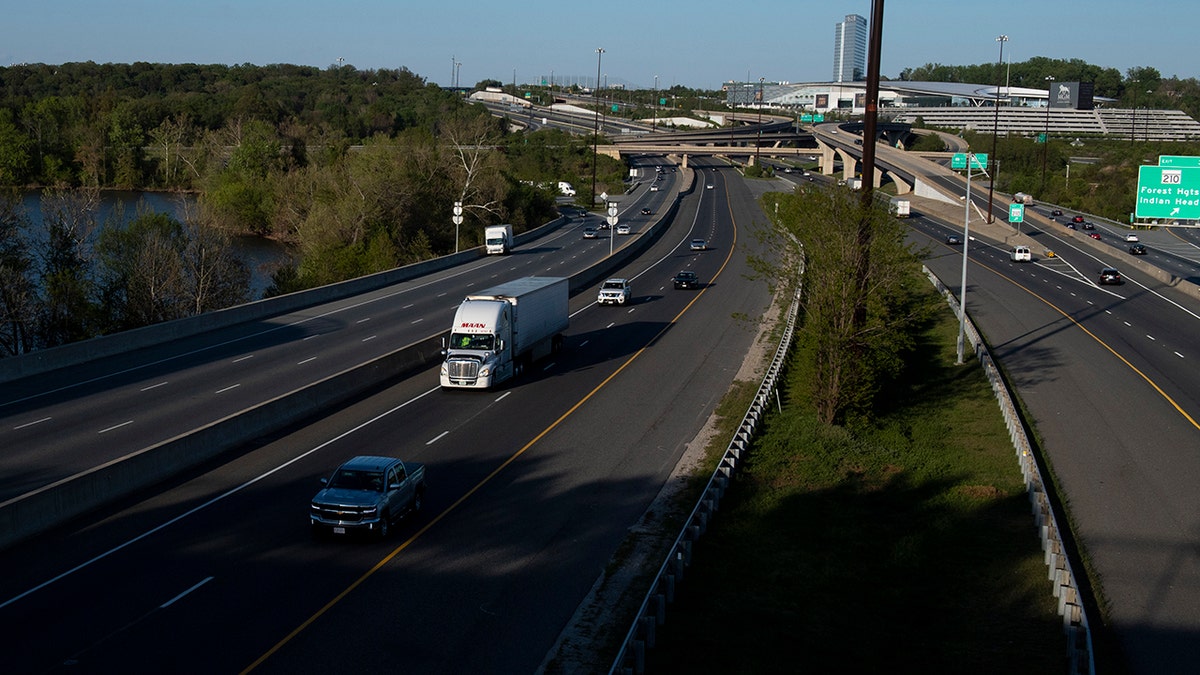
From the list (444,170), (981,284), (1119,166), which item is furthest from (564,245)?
(1119,166)

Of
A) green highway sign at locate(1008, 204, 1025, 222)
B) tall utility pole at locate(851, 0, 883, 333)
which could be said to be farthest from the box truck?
tall utility pole at locate(851, 0, 883, 333)

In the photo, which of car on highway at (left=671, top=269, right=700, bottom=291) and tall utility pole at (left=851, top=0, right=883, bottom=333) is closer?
tall utility pole at (left=851, top=0, right=883, bottom=333)

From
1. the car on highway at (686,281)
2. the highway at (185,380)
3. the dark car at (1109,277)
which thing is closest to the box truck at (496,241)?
the highway at (185,380)

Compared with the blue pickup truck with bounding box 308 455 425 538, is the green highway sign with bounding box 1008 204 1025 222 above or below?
above

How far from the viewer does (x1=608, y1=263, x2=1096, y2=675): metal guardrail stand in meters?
14.4

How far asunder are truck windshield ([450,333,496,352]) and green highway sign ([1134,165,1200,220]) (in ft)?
90.4

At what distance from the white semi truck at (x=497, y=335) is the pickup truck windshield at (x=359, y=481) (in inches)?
496

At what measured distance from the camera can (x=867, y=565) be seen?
20.6 m

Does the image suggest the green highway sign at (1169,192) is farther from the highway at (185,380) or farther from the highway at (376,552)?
the highway at (185,380)

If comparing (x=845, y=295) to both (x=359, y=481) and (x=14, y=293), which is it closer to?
(x=359, y=481)

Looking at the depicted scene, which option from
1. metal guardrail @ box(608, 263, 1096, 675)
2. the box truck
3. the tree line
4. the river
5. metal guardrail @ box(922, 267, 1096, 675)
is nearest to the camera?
metal guardrail @ box(608, 263, 1096, 675)

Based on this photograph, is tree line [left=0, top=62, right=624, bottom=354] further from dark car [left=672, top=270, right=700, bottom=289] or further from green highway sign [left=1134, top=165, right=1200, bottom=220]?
green highway sign [left=1134, top=165, right=1200, bottom=220]

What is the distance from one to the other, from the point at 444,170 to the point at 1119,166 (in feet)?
319

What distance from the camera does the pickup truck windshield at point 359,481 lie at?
19.5m
